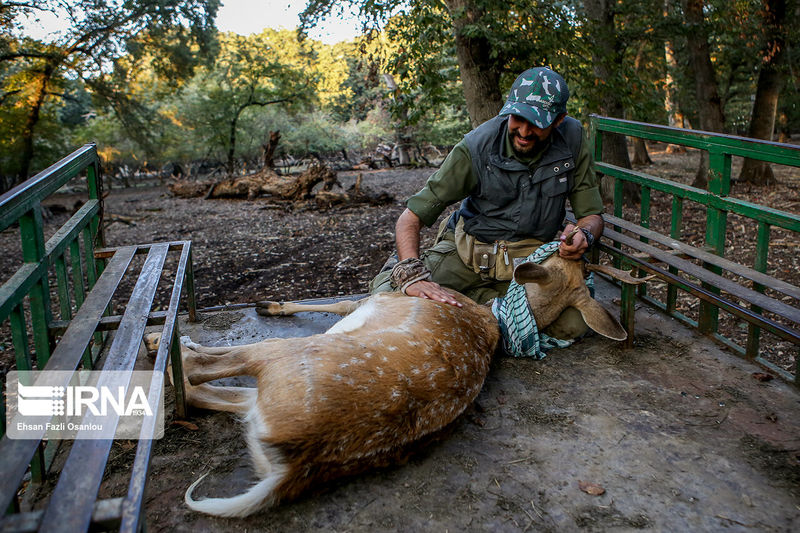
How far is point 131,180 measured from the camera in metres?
26.2

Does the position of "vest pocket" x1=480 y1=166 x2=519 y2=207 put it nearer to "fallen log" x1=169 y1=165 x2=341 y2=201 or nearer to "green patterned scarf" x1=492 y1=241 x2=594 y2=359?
"green patterned scarf" x1=492 y1=241 x2=594 y2=359

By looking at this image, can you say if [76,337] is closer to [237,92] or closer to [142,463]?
[142,463]

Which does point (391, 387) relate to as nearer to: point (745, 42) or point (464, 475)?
point (464, 475)

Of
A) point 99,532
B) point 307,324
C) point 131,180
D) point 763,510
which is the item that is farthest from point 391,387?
point 131,180

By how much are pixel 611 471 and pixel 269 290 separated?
15.0ft

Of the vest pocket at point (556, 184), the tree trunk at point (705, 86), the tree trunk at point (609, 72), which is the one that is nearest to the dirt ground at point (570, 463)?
the vest pocket at point (556, 184)

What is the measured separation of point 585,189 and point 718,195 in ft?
2.50

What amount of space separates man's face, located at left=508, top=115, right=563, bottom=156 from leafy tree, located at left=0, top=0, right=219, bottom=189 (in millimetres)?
12621

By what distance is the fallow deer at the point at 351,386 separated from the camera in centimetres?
227

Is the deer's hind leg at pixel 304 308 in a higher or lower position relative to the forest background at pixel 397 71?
lower

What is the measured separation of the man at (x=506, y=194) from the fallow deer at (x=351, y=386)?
19.7 inches

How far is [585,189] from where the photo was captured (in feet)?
12.8

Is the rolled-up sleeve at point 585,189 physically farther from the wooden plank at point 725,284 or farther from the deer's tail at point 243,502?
the deer's tail at point 243,502

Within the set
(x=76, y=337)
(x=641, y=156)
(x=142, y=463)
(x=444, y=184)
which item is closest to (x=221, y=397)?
(x=76, y=337)
